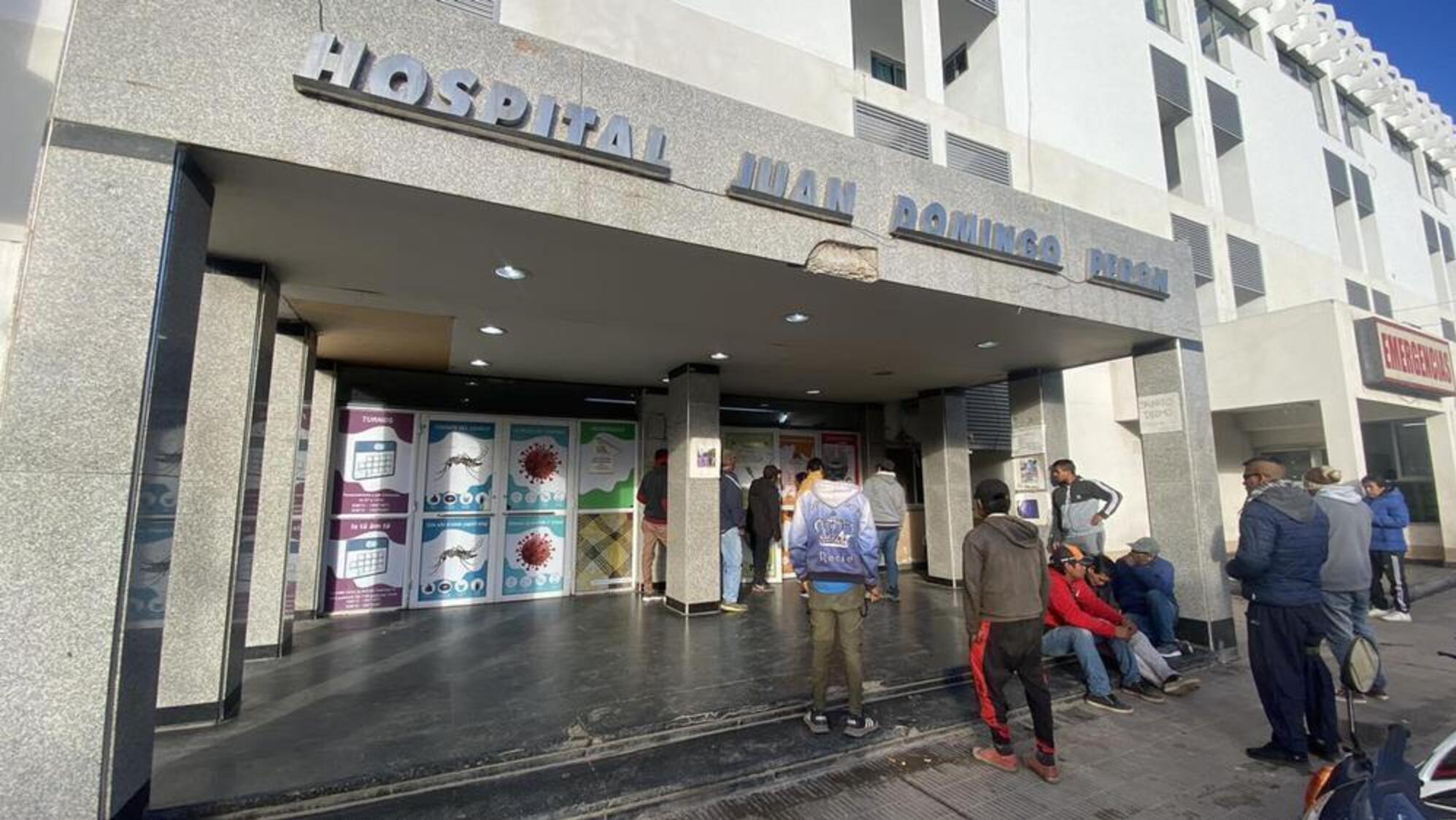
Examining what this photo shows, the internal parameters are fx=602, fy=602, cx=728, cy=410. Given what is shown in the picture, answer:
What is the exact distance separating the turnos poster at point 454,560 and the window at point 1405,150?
25.2 m

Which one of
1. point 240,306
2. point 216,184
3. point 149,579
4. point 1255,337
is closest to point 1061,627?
point 149,579

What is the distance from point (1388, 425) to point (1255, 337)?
5.68 meters

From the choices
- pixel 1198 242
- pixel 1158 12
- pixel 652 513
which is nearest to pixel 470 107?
pixel 652 513

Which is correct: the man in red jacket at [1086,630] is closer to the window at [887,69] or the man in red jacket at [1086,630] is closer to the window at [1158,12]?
the window at [887,69]

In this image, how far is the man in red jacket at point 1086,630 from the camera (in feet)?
14.2

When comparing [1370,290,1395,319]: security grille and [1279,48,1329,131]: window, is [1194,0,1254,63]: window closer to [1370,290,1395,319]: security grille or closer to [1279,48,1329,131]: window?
[1279,48,1329,131]: window

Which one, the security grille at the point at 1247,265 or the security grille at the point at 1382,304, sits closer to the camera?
the security grille at the point at 1247,265

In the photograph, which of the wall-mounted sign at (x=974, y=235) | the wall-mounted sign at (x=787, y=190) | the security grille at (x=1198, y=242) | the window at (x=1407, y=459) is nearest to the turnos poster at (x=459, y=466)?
the wall-mounted sign at (x=787, y=190)

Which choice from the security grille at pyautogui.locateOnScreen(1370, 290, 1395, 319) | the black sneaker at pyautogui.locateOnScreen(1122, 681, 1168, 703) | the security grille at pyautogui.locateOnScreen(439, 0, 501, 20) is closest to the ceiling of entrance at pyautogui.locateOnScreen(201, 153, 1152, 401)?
the security grille at pyautogui.locateOnScreen(439, 0, 501, 20)

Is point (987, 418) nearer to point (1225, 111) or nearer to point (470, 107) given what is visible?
point (470, 107)

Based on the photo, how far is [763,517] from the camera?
320 inches

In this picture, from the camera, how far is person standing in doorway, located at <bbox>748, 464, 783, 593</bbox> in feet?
26.7

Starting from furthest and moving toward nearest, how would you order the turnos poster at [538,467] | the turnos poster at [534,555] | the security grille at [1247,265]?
the security grille at [1247,265] → the turnos poster at [538,467] → the turnos poster at [534,555]

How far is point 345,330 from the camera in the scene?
18.7 feet
